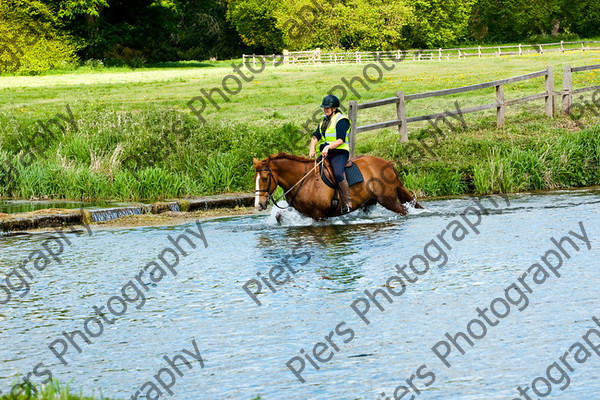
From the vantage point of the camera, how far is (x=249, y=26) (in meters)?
97.7

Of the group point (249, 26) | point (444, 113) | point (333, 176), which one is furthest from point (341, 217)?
point (249, 26)

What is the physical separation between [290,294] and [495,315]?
101 inches

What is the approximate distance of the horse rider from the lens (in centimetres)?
1494

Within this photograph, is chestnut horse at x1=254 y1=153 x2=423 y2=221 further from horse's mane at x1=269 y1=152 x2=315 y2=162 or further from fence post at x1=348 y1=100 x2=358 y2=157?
fence post at x1=348 y1=100 x2=358 y2=157

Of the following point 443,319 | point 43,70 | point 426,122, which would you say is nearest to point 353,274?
point 443,319

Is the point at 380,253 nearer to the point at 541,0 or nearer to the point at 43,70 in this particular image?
the point at 43,70

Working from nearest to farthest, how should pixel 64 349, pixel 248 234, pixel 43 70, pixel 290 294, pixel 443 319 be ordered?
pixel 64 349
pixel 443 319
pixel 290 294
pixel 248 234
pixel 43 70

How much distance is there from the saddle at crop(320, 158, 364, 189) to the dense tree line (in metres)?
52.0

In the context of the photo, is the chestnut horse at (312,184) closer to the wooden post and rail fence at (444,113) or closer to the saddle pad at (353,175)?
the saddle pad at (353,175)

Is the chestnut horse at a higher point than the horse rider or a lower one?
lower

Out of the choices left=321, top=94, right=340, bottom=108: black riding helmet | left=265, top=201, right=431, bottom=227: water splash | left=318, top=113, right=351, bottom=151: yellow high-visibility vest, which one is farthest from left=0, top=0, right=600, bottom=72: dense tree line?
left=321, top=94, right=340, bottom=108: black riding helmet

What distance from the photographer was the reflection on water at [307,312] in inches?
301

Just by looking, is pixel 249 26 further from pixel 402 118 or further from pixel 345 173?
pixel 345 173

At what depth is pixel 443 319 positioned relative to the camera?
30.6 feet
